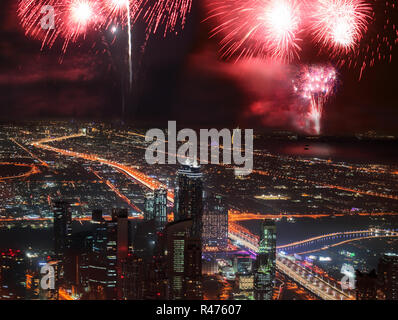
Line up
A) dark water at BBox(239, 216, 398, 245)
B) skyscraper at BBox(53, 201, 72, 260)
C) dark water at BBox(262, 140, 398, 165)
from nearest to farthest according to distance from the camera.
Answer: dark water at BBox(262, 140, 398, 165) → skyscraper at BBox(53, 201, 72, 260) → dark water at BBox(239, 216, 398, 245)

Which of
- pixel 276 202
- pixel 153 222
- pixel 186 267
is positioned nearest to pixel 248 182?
pixel 276 202

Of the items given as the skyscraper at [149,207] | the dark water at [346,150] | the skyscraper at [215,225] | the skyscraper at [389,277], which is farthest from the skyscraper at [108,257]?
the skyscraper at [389,277]

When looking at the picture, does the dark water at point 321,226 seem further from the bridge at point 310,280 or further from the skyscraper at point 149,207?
the skyscraper at point 149,207

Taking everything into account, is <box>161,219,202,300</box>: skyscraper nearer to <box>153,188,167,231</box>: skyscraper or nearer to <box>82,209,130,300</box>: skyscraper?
<box>82,209,130,300</box>: skyscraper

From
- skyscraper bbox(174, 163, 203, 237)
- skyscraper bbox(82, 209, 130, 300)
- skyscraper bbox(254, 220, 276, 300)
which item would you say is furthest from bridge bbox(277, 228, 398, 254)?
skyscraper bbox(82, 209, 130, 300)

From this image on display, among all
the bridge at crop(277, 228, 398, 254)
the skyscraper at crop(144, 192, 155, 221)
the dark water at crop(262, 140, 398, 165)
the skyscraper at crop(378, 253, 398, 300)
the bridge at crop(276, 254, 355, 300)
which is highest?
the dark water at crop(262, 140, 398, 165)

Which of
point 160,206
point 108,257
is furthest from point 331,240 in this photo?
point 108,257
